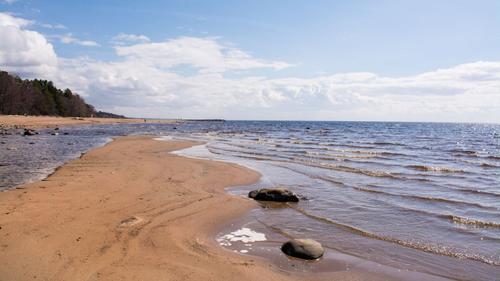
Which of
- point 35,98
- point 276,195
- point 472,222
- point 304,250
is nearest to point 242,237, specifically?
point 304,250

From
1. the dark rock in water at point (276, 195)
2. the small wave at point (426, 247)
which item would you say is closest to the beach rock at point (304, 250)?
the small wave at point (426, 247)

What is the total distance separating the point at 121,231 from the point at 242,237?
246 centimetres

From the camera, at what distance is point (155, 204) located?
419 inches

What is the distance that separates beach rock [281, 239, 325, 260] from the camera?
23.7 feet

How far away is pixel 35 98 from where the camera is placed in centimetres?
9319

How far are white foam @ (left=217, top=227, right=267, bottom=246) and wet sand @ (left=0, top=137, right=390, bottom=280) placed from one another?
1.00 feet

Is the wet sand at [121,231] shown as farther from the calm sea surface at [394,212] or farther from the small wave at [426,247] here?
the small wave at [426,247]

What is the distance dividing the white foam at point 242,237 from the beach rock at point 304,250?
1032 mm

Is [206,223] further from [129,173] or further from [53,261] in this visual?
[129,173]

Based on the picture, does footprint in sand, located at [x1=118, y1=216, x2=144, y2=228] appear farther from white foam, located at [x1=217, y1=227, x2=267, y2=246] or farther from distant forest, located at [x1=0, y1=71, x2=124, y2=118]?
distant forest, located at [x1=0, y1=71, x2=124, y2=118]

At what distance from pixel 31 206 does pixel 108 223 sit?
84.9 inches

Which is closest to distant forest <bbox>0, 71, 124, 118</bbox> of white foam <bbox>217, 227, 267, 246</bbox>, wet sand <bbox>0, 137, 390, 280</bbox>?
wet sand <bbox>0, 137, 390, 280</bbox>

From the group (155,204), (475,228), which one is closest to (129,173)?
(155,204)

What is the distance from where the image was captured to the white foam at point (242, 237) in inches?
325
